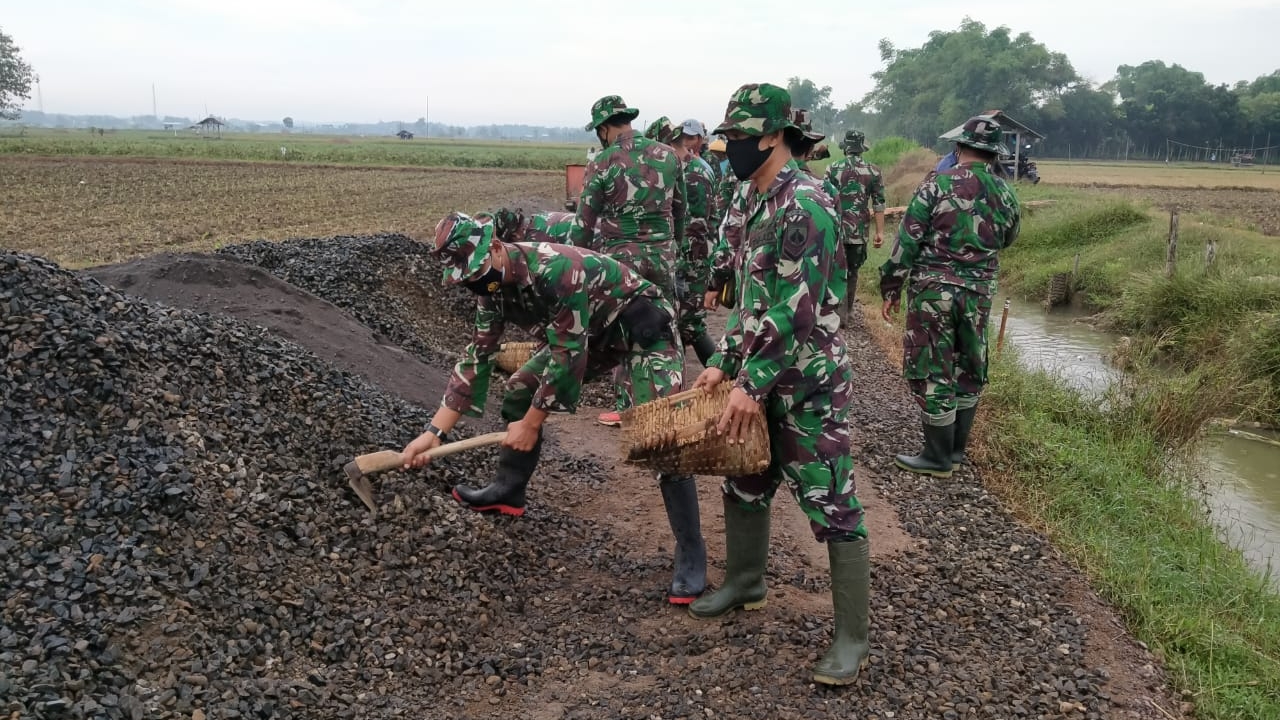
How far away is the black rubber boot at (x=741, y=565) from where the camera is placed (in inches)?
134

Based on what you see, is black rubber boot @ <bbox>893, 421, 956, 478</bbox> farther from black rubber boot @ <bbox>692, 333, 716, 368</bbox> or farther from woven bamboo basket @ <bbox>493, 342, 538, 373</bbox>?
woven bamboo basket @ <bbox>493, 342, 538, 373</bbox>

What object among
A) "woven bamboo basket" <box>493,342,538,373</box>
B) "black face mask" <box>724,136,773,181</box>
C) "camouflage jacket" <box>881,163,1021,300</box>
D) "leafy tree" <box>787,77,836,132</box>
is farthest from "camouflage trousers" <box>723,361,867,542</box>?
"leafy tree" <box>787,77,836,132</box>

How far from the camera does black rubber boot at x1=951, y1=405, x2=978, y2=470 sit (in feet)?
17.8

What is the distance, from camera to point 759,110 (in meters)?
2.90

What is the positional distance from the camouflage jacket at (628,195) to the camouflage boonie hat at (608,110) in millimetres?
127

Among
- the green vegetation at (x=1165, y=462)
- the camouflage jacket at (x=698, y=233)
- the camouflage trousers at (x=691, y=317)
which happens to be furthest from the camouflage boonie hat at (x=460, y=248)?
the camouflage jacket at (x=698, y=233)

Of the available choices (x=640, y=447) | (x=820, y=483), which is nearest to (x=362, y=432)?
(x=640, y=447)

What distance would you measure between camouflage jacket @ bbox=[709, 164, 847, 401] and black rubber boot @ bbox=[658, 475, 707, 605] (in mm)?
740

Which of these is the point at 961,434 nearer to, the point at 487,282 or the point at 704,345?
the point at 704,345

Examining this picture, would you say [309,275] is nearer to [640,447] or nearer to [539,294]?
[539,294]

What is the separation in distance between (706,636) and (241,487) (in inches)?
74.1

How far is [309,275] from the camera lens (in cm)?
748

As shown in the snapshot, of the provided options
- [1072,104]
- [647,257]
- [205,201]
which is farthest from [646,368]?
[1072,104]

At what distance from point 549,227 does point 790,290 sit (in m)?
4.10
